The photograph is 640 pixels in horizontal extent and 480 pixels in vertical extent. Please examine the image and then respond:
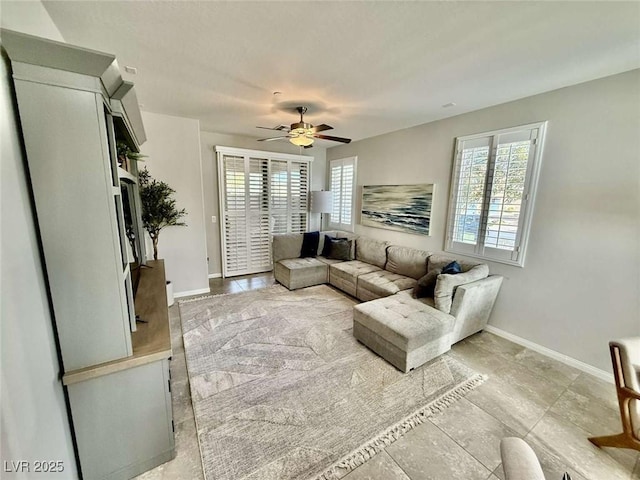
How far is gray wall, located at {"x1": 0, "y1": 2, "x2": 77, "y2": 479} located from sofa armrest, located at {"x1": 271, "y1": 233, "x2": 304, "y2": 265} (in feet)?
11.6

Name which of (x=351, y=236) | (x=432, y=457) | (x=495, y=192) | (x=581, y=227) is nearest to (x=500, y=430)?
(x=432, y=457)

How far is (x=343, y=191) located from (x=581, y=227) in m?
3.80

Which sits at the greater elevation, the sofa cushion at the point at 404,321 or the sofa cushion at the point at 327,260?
the sofa cushion at the point at 327,260

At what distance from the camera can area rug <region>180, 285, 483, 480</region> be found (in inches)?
62.7

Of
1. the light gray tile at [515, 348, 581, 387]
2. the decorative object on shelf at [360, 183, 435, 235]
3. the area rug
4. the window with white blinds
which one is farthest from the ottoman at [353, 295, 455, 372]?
the window with white blinds

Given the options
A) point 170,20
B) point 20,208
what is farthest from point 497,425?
point 170,20

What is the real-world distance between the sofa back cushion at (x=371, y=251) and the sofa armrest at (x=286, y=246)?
1.16 m

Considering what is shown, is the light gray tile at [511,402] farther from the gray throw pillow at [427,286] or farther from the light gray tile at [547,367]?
the gray throw pillow at [427,286]

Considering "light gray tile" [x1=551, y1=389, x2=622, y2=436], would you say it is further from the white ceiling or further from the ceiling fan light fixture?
the ceiling fan light fixture

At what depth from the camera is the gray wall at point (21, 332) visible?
0.87 m

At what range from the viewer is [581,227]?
2441 mm

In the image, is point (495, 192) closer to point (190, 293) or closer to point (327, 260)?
point (327, 260)

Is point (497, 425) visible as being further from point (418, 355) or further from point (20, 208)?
point (20, 208)

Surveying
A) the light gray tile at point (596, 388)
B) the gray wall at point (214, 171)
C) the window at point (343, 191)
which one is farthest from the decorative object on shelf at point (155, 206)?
the light gray tile at point (596, 388)
